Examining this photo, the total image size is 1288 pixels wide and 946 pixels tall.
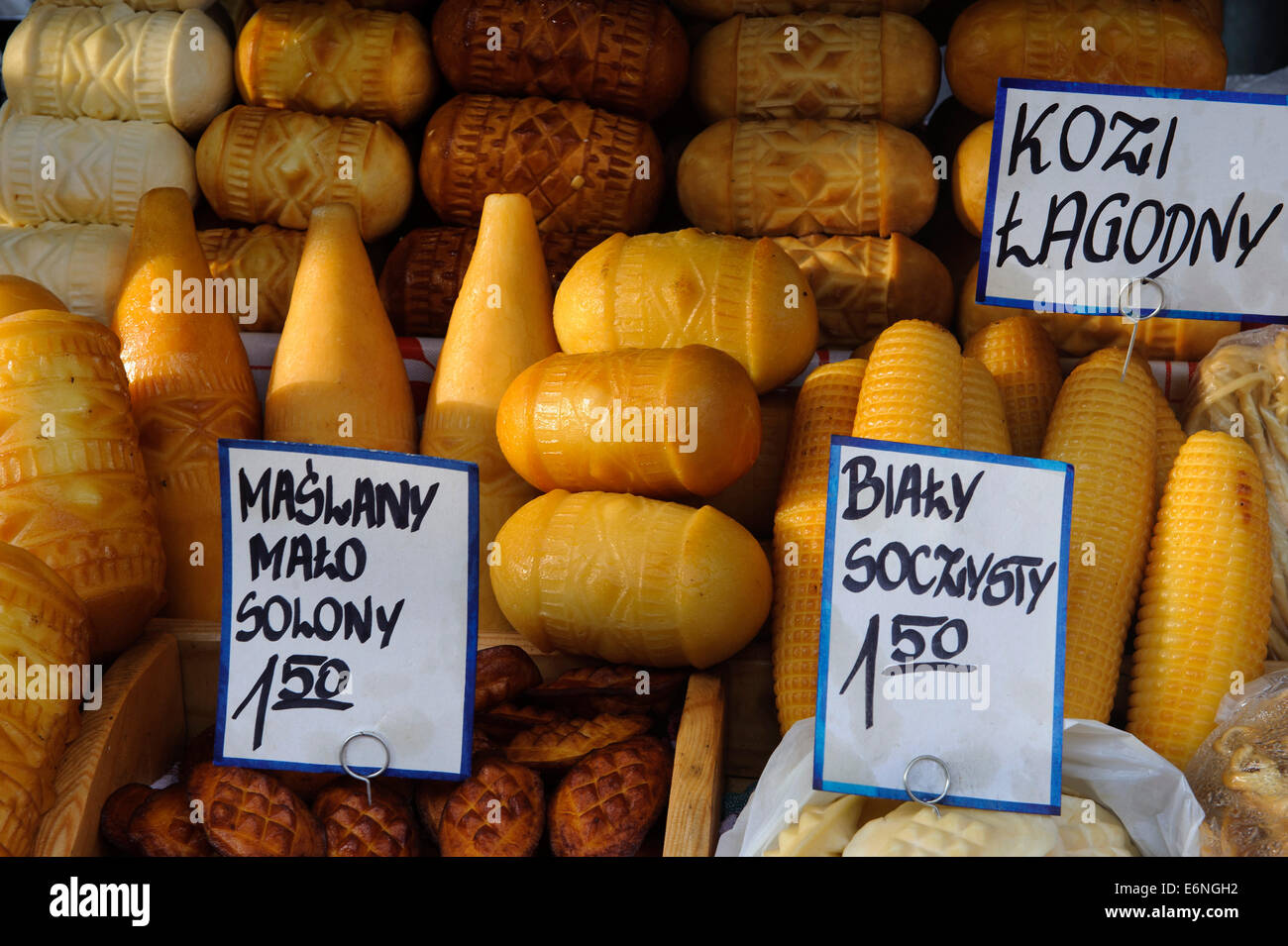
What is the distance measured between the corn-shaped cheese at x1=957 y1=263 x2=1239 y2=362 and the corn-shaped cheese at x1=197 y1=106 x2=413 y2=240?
35.5 inches

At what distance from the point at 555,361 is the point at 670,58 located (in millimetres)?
638

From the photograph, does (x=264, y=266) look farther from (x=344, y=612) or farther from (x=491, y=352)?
(x=344, y=612)

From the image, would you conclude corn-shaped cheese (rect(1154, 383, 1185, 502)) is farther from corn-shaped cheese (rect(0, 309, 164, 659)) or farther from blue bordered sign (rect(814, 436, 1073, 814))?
corn-shaped cheese (rect(0, 309, 164, 659))

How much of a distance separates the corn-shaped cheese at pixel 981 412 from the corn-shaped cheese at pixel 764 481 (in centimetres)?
25

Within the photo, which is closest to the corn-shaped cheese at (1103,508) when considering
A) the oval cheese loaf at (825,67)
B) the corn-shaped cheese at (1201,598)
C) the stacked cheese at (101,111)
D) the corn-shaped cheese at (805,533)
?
the corn-shaped cheese at (1201,598)

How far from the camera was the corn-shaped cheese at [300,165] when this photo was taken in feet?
5.73

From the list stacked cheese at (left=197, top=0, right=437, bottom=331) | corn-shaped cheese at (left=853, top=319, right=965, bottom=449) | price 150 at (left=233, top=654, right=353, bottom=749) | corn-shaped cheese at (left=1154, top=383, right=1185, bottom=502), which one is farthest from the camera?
stacked cheese at (left=197, top=0, right=437, bottom=331)

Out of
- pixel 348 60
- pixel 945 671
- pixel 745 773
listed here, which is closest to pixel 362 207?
pixel 348 60

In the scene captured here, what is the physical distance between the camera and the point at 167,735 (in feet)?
4.37

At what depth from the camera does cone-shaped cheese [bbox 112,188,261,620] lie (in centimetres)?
142

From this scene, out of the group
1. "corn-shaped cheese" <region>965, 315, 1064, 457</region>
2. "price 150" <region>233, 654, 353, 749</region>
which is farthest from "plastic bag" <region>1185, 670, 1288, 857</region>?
"price 150" <region>233, 654, 353, 749</region>

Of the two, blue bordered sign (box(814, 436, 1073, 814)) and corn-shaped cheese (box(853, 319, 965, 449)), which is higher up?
corn-shaped cheese (box(853, 319, 965, 449))

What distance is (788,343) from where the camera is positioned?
55.6 inches

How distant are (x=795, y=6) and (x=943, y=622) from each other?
1164mm
